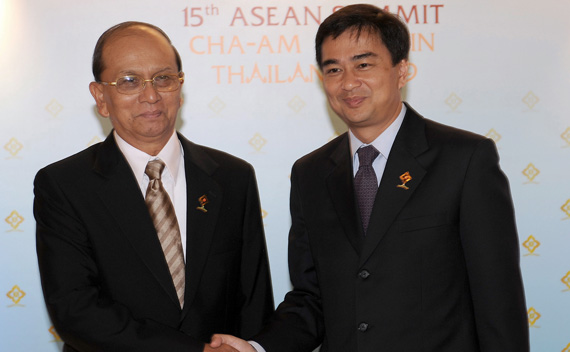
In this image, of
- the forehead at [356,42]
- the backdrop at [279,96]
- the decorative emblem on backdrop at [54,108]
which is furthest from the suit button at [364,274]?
the decorative emblem on backdrop at [54,108]

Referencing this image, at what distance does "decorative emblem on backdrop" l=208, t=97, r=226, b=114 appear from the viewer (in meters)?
4.16

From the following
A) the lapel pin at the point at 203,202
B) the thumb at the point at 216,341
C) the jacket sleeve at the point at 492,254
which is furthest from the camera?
the lapel pin at the point at 203,202

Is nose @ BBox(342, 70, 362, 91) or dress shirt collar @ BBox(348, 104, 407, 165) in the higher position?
nose @ BBox(342, 70, 362, 91)

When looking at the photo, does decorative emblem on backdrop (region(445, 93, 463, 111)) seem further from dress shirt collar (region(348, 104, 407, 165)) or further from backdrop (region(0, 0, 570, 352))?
dress shirt collar (region(348, 104, 407, 165))

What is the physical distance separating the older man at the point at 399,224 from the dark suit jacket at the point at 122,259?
0.22m

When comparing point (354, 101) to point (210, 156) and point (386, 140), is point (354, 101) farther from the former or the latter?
A: point (210, 156)

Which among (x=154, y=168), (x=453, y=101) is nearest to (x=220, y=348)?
(x=154, y=168)

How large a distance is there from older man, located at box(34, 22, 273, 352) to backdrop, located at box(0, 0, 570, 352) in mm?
1226

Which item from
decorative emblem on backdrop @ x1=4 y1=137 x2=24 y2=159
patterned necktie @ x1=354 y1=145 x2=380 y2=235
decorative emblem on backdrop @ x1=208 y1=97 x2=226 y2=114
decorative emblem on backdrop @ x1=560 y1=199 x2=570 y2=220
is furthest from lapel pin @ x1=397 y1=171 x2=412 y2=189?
decorative emblem on backdrop @ x1=4 y1=137 x2=24 y2=159

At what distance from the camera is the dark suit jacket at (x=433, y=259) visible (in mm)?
2492

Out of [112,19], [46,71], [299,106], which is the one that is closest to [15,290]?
[46,71]

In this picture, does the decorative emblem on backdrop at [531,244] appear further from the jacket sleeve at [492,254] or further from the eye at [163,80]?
the eye at [163,80]

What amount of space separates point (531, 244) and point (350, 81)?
76.2 inches

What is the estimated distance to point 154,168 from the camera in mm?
2836
